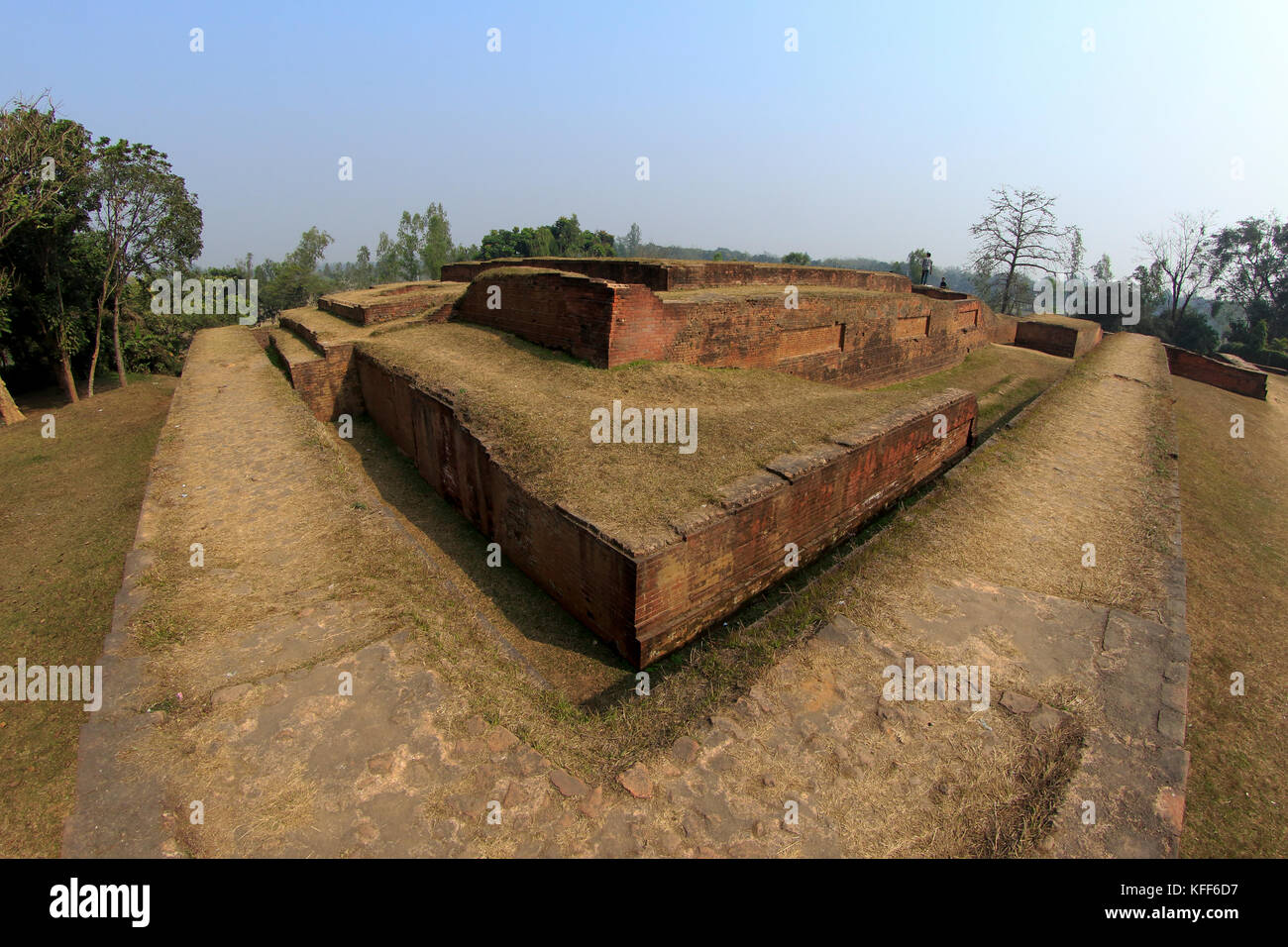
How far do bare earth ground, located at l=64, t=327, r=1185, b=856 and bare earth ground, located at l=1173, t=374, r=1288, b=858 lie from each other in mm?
605

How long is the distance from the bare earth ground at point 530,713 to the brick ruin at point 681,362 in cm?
54

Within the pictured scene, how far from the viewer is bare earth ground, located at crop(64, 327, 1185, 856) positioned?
2197 mm

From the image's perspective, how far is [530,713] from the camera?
302 cm

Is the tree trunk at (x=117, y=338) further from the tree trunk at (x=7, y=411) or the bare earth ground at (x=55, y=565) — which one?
the tree trunk at (x=7, y=411)

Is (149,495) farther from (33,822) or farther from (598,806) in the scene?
(598,806)

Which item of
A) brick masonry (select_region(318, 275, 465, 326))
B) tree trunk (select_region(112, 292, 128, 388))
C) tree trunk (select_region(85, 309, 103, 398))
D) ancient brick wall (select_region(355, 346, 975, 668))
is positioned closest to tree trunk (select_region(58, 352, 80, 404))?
tree trunk (select_region(85, 309, 103, 398))

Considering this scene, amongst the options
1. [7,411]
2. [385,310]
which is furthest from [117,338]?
[385,310]

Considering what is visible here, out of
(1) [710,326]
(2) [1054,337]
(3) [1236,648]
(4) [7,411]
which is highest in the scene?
(2) [1054,337]

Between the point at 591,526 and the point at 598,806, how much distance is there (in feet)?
5.70

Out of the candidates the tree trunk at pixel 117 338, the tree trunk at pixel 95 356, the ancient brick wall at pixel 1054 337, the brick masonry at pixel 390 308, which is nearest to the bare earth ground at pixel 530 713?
the brick masonry at pixel 390 308

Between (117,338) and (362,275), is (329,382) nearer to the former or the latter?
(117,338)

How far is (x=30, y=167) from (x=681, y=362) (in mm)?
11048

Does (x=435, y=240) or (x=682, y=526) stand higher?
(x=435, y=240)
